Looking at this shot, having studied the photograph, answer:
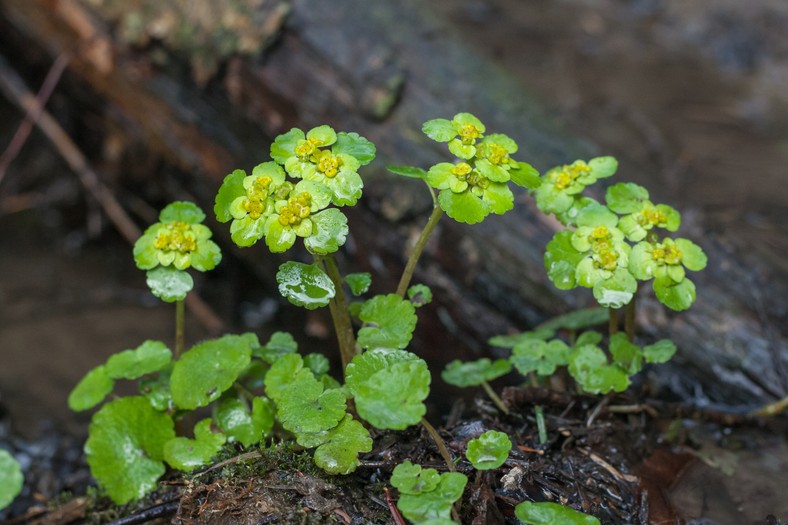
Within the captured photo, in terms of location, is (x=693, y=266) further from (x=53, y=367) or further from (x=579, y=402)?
(x=53, y=367)

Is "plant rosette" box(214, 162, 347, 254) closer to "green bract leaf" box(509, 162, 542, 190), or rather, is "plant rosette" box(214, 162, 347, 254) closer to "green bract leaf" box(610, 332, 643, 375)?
"green bract leaf" box(509, 162, 542, 190)

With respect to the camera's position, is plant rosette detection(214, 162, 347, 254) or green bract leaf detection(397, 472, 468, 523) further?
plant rosette detection(214, 162, 347, 254)

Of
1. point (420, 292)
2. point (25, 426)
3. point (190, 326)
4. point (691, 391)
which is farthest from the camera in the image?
point (190, 326)

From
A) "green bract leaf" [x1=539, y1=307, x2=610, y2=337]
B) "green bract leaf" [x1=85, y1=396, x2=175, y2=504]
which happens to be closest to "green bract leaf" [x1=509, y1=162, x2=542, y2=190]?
"green bract leaf" [x1=539, y1=307, x2=610, y2=337]

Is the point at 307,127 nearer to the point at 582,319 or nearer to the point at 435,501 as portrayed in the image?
the point at 582,319

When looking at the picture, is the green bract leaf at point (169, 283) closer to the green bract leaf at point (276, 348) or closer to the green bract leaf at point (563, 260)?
the green bract leaf at point (276, 348)

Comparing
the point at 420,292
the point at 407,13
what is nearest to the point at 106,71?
the point at 407,13

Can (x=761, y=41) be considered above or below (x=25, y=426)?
above
